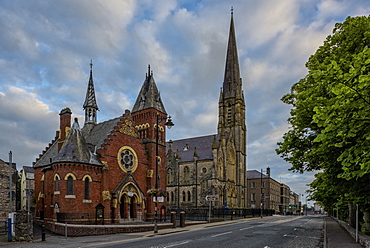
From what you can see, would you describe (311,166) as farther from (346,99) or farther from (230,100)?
(230,100)

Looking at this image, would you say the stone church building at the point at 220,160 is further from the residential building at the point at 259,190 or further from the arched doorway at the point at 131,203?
the arched doorway at the point at 131,203

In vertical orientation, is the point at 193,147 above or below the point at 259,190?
above

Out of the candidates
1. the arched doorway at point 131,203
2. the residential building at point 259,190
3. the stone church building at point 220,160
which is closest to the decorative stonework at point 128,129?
the arched doorway at point 131,203

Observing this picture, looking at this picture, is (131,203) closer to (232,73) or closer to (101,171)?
(101,171)

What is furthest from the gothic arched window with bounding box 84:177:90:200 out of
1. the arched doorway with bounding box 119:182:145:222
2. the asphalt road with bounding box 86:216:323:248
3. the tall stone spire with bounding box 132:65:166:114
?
the tall stone spire with bounding box 132:65:166:114

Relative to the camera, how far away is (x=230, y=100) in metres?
76.9

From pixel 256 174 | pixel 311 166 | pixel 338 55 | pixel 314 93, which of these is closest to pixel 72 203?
pixel 311 166

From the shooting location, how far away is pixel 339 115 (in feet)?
29.9

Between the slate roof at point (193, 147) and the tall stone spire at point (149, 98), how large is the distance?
25.2 m

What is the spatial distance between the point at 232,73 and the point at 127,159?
167ft

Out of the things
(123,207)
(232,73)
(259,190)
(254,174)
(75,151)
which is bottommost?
(259,190)

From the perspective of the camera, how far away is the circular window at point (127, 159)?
3469 cm

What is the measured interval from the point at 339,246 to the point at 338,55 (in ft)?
36.8

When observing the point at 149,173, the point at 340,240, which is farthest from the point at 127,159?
the point at 340,240
